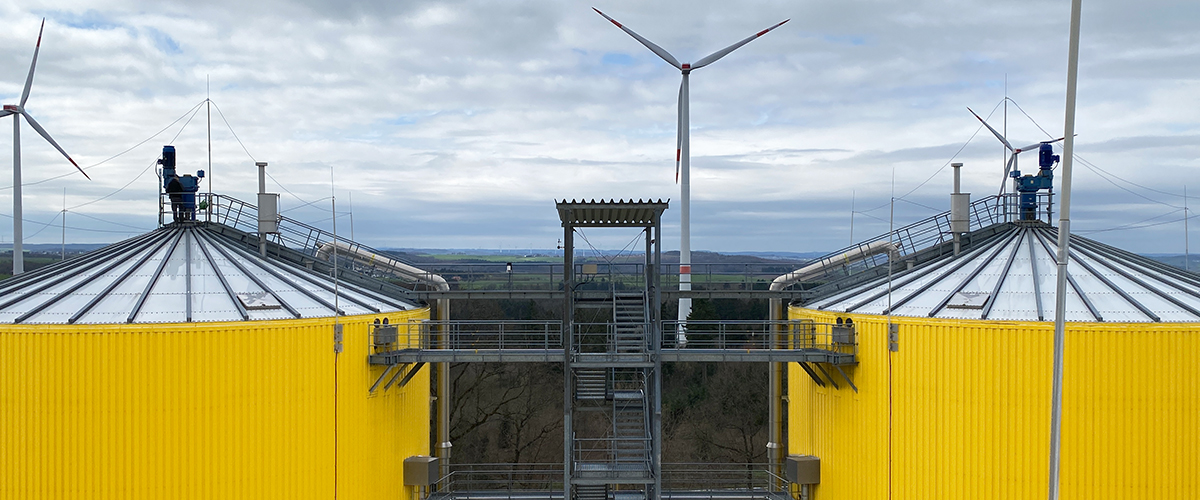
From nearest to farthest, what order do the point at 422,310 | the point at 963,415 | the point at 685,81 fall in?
the point at 963,415 < the point at 422,310 < the point at 685,81

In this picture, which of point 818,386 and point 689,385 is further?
point 689,385

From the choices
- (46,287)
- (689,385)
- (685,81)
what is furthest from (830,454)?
(689,385)

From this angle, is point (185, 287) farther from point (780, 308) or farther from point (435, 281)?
point (780, 308)

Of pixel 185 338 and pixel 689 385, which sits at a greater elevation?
pixel 185 338

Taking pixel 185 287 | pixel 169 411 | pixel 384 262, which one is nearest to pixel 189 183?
pixel 185 287

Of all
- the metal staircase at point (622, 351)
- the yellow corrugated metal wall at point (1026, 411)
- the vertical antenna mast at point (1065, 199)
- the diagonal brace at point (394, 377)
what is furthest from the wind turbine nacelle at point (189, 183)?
the vertical antenna mast at point (1065, 199)

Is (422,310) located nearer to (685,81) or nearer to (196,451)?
(196,451)
